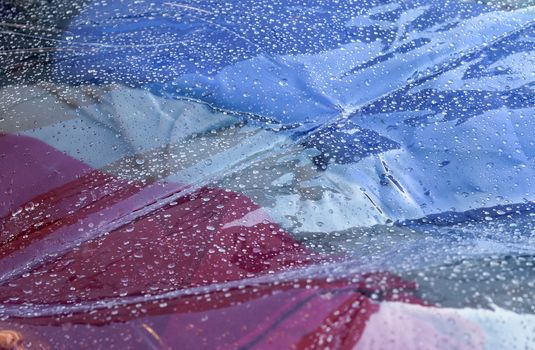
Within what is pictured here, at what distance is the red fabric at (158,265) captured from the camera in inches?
29.4

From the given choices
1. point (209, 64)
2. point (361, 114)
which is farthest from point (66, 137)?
point (361, 114)

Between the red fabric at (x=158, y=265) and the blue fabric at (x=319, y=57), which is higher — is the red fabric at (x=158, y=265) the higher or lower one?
the lower one

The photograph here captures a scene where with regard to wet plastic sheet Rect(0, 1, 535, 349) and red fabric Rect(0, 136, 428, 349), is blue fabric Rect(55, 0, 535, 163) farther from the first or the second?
red fabric Rect(0, 136, 428, 349)

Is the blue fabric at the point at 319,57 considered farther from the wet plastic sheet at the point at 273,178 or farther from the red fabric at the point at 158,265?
the red fabric at the point at 158,265

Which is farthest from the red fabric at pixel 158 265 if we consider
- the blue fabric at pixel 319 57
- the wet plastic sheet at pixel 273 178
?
the blue fabric at pixel 319 57

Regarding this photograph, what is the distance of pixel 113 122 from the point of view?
113 cm

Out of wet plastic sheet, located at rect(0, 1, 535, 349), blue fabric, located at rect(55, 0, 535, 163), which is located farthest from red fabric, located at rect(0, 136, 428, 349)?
blue fabric, located at rect(55, 0, 535, 163)

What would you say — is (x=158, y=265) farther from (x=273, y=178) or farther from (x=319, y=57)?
(x=319, y=57)

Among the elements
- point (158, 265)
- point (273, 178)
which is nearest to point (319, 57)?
point (273, 178)

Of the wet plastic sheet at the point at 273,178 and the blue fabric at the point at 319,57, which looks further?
the blue fabric at the point at 319,57

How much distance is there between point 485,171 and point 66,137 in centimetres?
73

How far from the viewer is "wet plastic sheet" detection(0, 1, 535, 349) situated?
764mm

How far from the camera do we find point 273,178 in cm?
106

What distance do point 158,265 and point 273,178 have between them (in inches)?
10.7
